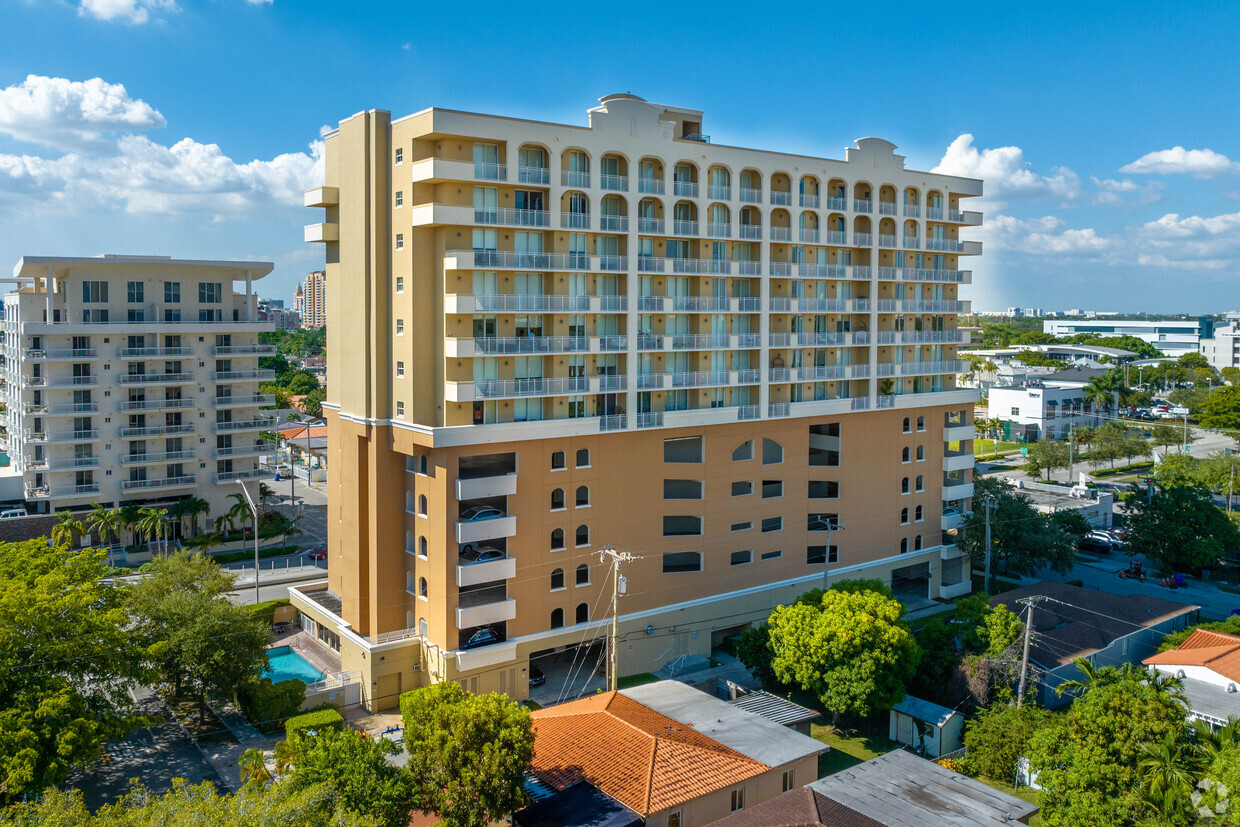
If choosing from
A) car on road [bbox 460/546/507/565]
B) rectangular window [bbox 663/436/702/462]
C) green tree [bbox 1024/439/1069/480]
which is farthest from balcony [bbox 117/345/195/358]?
green tree [bbox 1024/439/1069/480]

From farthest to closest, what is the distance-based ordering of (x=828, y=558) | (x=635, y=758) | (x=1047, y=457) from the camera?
(x=1047, y=457) → (x=828, y=558) → (x=635, y=758)

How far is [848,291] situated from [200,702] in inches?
1607

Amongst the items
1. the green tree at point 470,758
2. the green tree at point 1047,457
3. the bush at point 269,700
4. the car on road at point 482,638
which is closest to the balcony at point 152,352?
the bush at point 269,700

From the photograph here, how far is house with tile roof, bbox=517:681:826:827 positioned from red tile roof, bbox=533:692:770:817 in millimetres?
36

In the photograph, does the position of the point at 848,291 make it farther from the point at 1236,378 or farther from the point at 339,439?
the point at 1236,378

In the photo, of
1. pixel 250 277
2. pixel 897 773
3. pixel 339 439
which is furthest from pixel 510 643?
pixel 250 277

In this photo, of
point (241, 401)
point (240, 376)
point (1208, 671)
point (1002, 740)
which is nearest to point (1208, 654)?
point (1208, 671)

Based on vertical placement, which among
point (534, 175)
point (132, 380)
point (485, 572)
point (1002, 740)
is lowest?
point (1002, 740)

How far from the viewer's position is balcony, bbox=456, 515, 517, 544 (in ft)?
135

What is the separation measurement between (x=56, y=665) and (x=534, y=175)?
2745cm

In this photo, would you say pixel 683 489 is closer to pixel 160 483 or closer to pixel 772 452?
pixel 772 452

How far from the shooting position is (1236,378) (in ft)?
543

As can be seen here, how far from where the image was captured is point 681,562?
1928 inches

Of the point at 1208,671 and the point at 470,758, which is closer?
the point at 470,758
